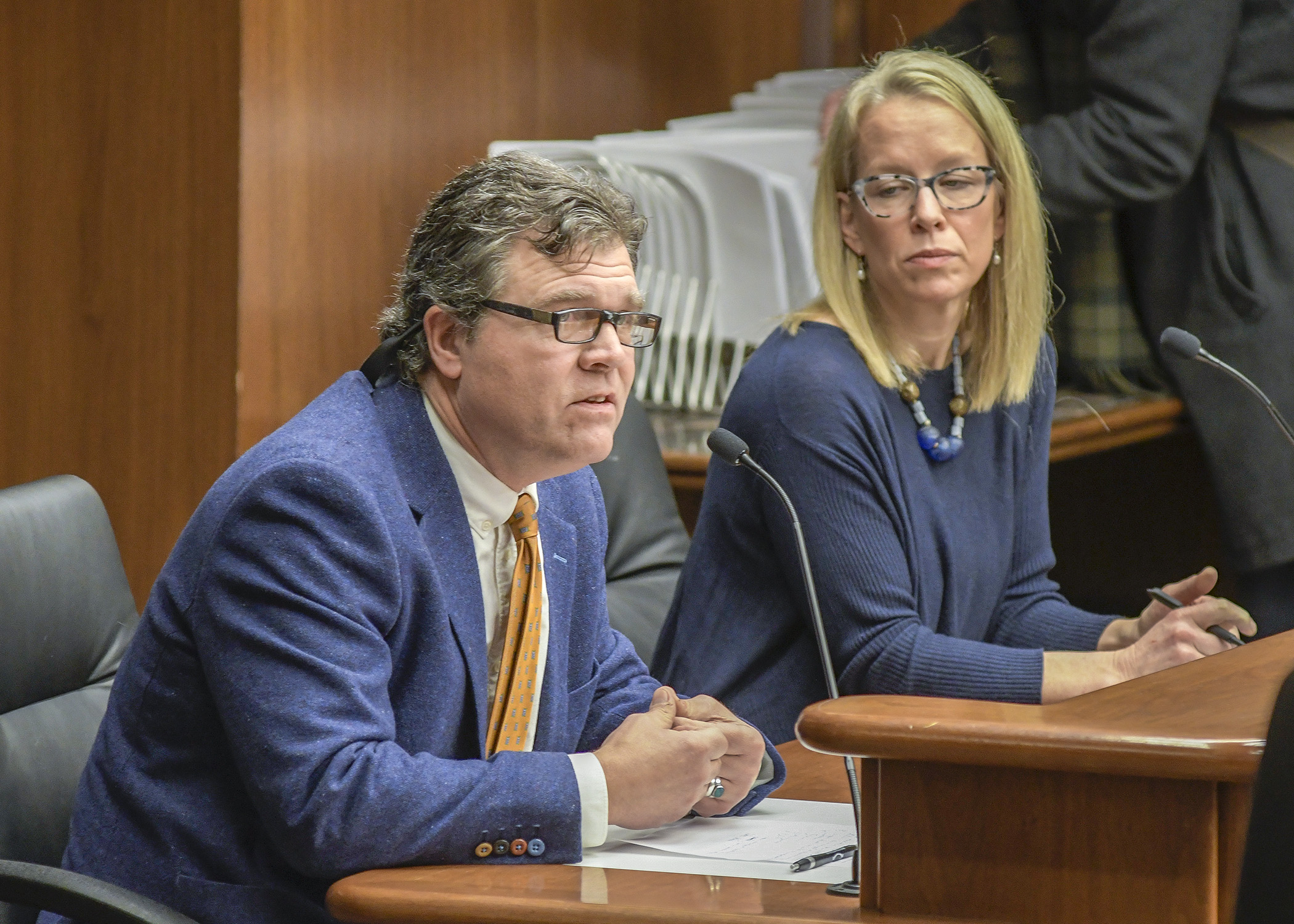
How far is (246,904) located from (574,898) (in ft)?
1.09

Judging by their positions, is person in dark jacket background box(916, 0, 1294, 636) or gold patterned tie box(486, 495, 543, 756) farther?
person in dark jacket background box(916, 0, 1294, 636)

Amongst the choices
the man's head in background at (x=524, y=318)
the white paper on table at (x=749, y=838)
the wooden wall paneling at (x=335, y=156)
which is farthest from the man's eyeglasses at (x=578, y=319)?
the wooden wall paneling at (x=335, y=156)

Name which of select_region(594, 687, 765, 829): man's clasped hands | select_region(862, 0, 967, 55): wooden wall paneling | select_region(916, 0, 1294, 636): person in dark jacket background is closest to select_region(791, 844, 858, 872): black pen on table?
select_region(594, 687, 765, 829): man's clasped hands

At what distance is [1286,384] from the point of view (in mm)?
3170

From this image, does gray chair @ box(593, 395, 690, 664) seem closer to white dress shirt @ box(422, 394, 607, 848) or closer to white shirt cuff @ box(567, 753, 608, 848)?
white dress shirt @ box(422, 394, 607, 848)

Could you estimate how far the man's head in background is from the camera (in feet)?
4.87

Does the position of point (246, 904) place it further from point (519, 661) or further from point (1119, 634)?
point (1119, 634)

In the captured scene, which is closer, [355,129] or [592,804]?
[592,804]

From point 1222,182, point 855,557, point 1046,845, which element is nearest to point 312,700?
point 1046,845

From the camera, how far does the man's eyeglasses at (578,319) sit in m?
1.48

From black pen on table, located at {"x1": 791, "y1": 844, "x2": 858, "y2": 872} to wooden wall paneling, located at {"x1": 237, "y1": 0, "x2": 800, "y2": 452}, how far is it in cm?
169

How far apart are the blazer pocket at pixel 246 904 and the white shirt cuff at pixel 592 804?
0.71 ft

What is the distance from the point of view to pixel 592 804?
1.35 meters

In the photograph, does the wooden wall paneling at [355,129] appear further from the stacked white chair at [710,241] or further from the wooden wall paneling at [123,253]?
the stacked white chair at [710,241]
